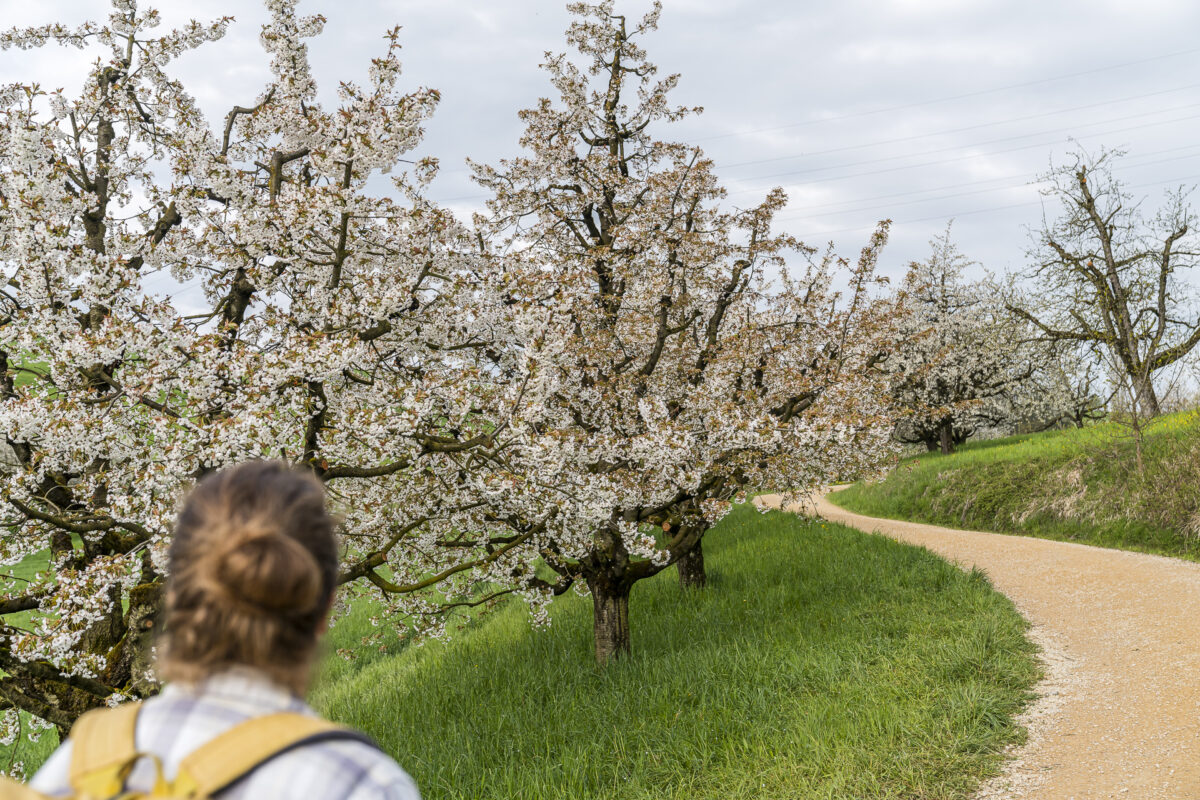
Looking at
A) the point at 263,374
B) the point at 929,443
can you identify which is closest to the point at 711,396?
the point at 263,374

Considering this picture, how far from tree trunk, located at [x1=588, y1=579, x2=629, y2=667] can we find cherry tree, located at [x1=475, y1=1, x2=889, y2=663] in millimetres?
26

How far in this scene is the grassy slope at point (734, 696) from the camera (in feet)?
20.9

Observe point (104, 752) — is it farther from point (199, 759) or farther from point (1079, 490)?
point (1079, 490)

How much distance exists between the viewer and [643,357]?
10508 millimetres

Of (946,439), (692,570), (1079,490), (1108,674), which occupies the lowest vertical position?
(1108,674)

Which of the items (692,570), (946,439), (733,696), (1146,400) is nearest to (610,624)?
(733,696)

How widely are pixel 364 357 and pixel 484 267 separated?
2.34 meters

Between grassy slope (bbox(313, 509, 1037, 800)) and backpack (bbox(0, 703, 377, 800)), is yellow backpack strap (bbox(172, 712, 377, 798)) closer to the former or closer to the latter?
backpack (bbox(0, 703, 377, 800))

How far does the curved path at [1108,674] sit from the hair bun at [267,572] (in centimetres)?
646

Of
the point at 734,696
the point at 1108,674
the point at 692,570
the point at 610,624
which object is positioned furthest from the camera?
the point at 692,570

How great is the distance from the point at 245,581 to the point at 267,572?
4cm

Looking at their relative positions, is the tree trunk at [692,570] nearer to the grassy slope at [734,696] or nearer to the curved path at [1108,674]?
the grassy slope at [734,696]

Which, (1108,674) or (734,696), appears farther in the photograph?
(1108,674)

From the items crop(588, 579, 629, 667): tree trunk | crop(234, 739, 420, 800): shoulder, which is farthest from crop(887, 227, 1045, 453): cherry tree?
crop(234, 739, 420, 800): shoulder
